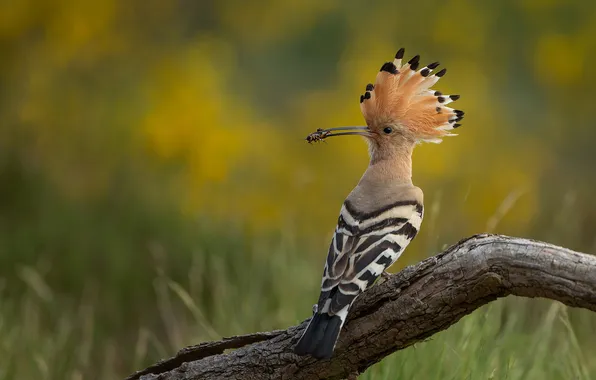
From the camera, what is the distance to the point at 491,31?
6.55m

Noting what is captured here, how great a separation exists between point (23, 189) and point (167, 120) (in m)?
0.88

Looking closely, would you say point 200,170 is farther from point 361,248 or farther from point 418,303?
point 418,303

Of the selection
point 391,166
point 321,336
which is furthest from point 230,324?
point 321,336

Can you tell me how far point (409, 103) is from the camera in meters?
2.62

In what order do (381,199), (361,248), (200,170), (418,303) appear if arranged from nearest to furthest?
(418,303)
(361,248)
(381,199)
(200,170)

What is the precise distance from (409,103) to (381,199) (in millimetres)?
339

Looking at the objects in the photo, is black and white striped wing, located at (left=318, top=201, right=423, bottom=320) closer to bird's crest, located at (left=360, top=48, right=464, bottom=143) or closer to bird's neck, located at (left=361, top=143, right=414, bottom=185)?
bird's neck, located at (left=361, top=143, right=414, bottom=185)

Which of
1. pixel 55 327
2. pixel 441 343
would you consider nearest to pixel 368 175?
pixel 441 343

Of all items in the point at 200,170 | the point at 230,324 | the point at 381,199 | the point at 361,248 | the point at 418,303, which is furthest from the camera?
the point at 200,170

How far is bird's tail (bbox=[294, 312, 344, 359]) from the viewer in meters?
2.03

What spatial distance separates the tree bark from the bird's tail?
3.9 inches

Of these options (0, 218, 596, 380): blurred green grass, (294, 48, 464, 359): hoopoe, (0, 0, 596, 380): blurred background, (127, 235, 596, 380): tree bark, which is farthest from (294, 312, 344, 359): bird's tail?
(0, 0, 596, 380): blurred background

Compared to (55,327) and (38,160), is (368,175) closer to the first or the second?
(55,327)

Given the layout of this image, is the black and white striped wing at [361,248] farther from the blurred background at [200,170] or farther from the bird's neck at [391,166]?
the blurred background at [200,170]
